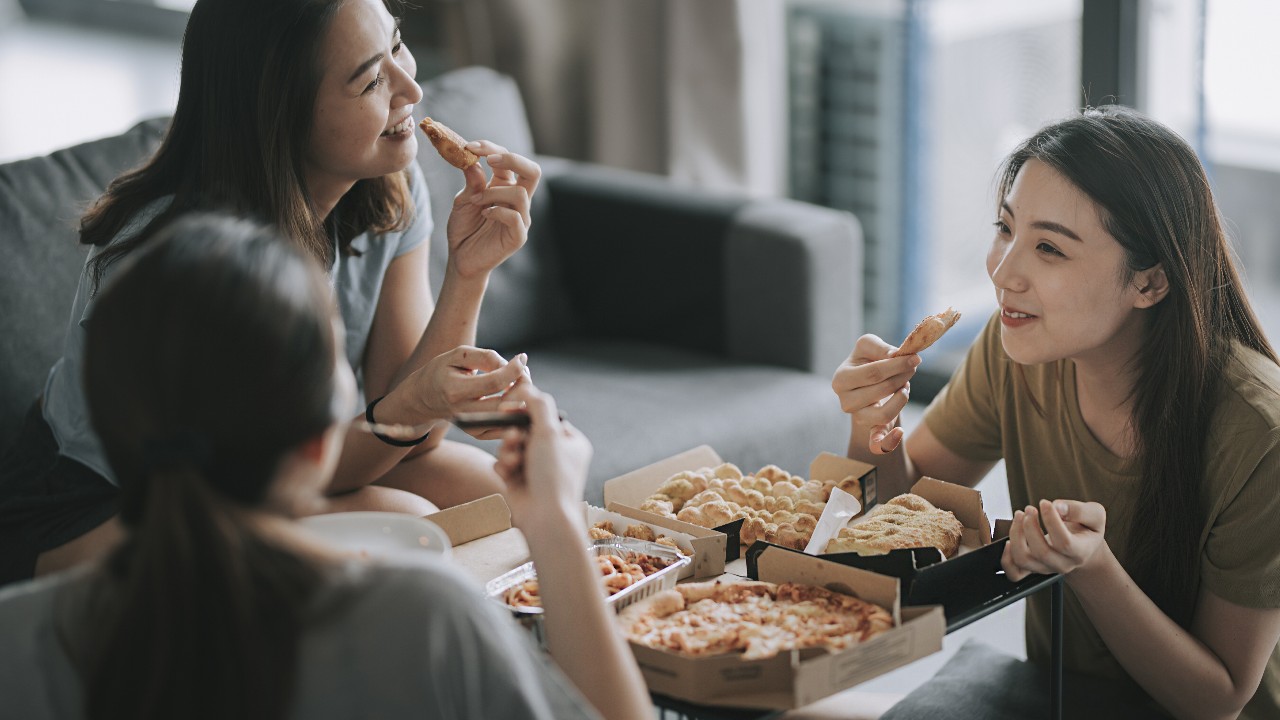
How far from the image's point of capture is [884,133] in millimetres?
3607

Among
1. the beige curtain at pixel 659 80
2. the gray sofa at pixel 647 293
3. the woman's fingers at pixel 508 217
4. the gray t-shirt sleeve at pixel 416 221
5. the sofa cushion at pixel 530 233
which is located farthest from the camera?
the beige curtain at pixel 659 80

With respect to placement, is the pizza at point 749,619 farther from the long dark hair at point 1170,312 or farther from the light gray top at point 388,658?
the long dark hair at point 1170,312

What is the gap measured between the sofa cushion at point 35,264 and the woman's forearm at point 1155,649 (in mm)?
1565

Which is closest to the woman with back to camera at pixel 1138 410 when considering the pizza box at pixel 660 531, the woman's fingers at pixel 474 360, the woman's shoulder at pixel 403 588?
the pizza box at pixel 660 531

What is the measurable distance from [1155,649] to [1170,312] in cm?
38

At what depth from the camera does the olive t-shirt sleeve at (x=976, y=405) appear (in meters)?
1.68

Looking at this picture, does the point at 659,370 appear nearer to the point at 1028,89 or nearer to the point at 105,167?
the point at 105,167

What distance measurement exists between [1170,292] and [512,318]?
1.54 metres

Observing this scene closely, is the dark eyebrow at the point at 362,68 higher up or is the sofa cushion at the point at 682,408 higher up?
the dark eyebrow at the point at 362,68

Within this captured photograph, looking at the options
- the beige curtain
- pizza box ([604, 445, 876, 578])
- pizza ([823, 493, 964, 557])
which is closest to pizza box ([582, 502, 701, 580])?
pizza box ([604, 445, 876, 578])

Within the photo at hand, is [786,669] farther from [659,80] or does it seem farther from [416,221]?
[659,80]

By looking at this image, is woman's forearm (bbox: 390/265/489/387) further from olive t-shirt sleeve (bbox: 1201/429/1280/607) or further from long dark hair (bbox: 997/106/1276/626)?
olive t-shirt sleeve (bbox: 1201/429/1280/607)

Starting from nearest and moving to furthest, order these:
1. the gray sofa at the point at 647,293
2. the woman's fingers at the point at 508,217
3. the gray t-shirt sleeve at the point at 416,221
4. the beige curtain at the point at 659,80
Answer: the woman's fingers at the point at 508,217 < the gray t-shirt sleeve at the point at 416,221 < the gray sofa at the point at 647,293 < the beige curtain at the point at 659,80

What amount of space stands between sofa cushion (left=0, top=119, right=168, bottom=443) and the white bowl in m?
0.96
